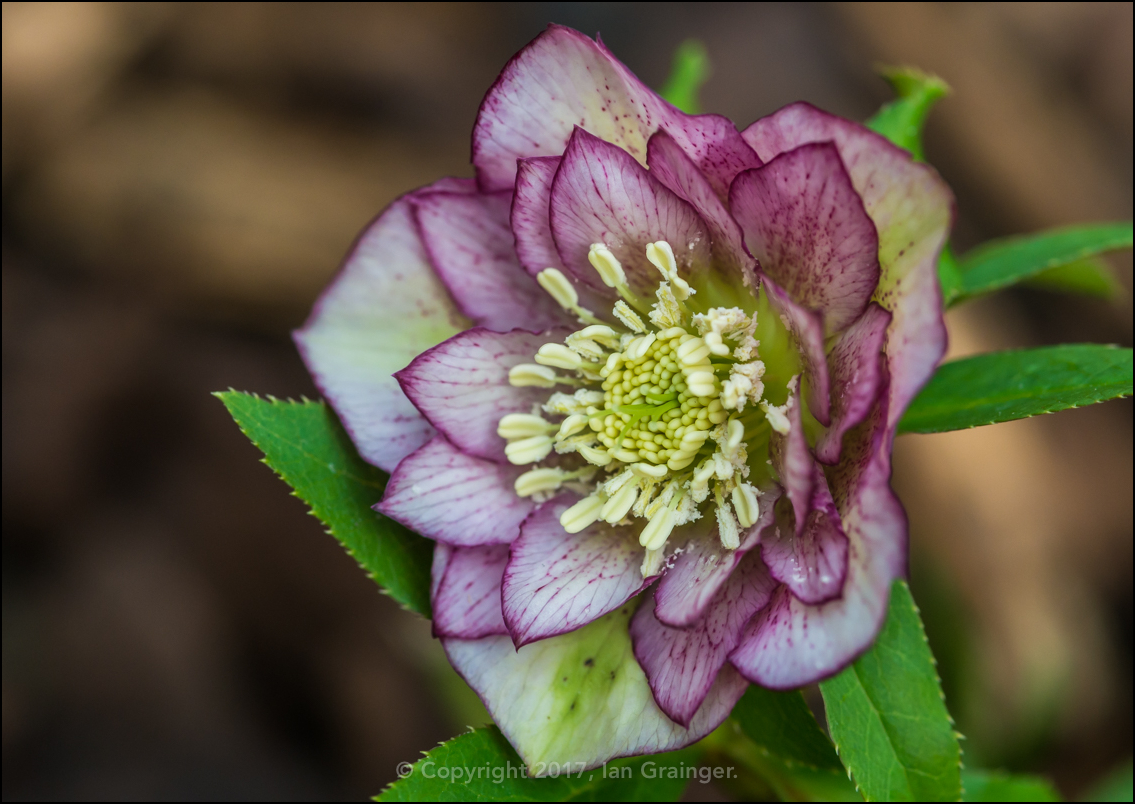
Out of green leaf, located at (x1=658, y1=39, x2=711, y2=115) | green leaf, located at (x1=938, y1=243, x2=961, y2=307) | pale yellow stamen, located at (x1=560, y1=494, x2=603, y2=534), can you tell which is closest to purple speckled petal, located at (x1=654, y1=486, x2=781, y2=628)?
pale yellow stamen, located at (x1=560, y1=494, x2=603, y2=534)

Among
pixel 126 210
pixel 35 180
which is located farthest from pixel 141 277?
pixel 35 180

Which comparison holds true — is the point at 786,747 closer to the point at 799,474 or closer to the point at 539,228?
the point at 799,474

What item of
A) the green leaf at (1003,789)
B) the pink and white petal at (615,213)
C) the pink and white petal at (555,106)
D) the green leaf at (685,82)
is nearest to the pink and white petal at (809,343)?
the pink and white petal at (615,213)

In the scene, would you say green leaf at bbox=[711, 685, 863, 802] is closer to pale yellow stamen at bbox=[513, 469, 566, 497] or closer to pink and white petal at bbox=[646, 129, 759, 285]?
pale yellow stamen at bbox=[513, 469, 566, 497]

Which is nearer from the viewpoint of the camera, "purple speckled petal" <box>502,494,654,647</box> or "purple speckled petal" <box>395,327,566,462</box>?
"purple speckled petal" <box>502,494,654,647</box>

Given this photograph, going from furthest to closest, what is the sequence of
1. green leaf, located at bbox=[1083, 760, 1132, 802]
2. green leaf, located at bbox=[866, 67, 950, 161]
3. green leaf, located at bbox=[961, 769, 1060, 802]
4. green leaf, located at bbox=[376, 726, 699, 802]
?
1. green leaf, located at bbox=[1083, 760, 1132, 802]
2. green leaf, located at bbox=[961, 769, 1060, 802]
3. green leaf, located at bbox=[866, 67, 950, 161]
4. green leaf, located at bbox=[376, 726, 699, 802]

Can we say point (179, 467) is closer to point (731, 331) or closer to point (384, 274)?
point (384, 274)

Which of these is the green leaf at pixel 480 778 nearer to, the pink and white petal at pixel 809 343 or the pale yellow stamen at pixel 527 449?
the pale yellow stamen at pixel 527 449
